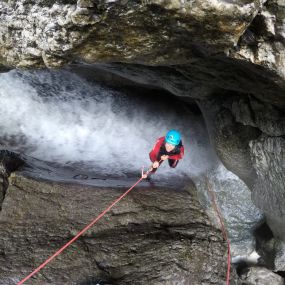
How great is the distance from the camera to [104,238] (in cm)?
497

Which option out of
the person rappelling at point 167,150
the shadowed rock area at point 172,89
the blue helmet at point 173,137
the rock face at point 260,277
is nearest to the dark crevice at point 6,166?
the shadowed rock area at point 172,89

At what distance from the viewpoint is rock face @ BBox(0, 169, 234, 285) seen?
14.6 ft

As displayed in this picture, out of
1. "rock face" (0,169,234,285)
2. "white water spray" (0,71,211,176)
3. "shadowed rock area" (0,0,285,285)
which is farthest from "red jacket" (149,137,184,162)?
"white water spray" (0,71,211,176)

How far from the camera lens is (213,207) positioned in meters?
7.54

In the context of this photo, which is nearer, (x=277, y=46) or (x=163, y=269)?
(x=277, y=46)

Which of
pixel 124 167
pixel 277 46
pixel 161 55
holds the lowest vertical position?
pixel 124 167

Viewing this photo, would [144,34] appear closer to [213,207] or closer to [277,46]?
[277,46]

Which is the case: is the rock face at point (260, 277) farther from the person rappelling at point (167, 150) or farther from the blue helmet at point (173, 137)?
the blue helmet at point (173, 137)

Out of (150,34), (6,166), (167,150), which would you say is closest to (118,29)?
(150,34)

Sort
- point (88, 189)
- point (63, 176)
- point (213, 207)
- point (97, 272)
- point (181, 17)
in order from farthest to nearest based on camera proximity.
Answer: point (213, 207) → point (63, 176) → point (88, 189) → point (97, 272) → point (181, 17)

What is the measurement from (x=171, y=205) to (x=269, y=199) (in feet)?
5.68

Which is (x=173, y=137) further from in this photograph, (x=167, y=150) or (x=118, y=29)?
(x=118, y=29)

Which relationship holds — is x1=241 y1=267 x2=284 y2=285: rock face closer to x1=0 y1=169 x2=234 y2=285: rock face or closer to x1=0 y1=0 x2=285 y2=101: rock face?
x1=0 y1=169 x2=234 y2=285: rock face

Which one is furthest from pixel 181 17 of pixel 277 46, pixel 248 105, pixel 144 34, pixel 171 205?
pixel 171 205
